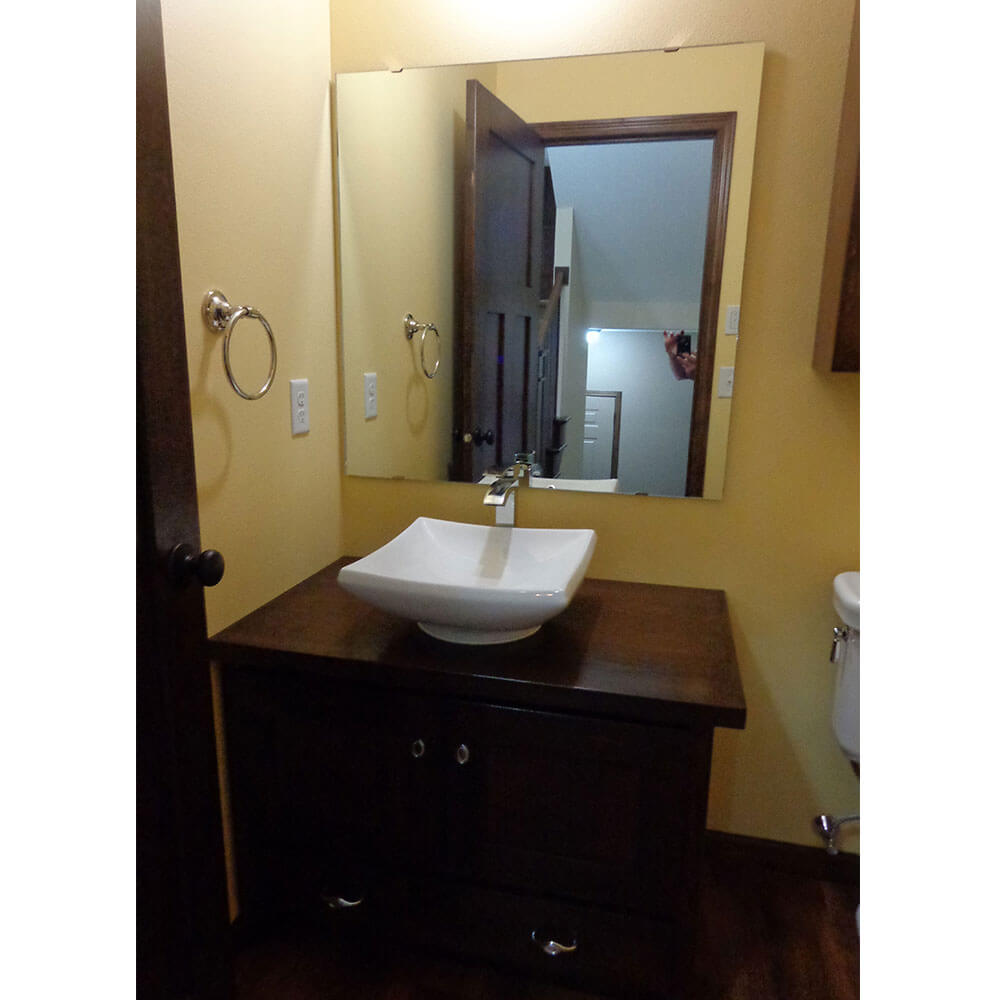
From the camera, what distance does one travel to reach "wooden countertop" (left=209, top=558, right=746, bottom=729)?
3.55 feet

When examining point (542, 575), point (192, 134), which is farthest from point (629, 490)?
point (192, 134)

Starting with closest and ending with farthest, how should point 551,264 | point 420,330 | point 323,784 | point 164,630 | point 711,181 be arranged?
1. point 164,630
2. point 323,784
3. point 711,181
4. point 551,264
5. point 420,330

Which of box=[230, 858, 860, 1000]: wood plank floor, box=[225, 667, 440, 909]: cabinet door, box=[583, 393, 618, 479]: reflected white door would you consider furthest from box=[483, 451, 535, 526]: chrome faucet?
box=[230, 858, 860, 1000]: wood plank floor

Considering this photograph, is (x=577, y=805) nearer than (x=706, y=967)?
Yes

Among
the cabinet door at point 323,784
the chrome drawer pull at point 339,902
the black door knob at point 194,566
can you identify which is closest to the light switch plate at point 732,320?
the cabinet door at point 323,784

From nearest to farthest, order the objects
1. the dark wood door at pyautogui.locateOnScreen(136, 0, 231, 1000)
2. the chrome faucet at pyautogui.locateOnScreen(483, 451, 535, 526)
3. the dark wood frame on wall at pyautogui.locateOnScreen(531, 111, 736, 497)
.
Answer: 1. the dark wood door at pyautogui.locateOnScreen(136, 0, 231, 1000)
2. the dark wood frame on wall at pyautogui.locateOnScreen(531, 111, 736, 497)
3. the chrome faucet at pyautogui.locateOnScreen(483, 451, 535, 526)

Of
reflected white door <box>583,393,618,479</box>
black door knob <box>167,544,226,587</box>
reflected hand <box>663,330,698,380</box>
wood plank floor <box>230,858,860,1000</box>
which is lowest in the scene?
wood plank floor <box>230,858,860,1000</box>

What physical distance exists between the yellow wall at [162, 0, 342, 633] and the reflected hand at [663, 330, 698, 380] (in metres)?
0.81

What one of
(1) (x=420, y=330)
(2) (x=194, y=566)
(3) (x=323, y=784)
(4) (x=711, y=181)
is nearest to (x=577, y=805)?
(3) (x=323, y=784)

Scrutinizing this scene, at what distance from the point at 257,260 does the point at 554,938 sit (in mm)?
1384

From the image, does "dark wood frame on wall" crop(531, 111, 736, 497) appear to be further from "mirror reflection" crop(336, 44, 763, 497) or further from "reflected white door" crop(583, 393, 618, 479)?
"reflected white door" crop(583, 393, 618, 479)

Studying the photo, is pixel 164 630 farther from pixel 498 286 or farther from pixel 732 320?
pixel 732 320

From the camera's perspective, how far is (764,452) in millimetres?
1505
